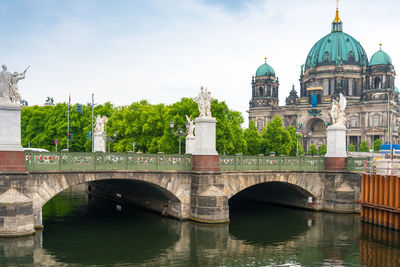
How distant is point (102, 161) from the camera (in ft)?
92.4

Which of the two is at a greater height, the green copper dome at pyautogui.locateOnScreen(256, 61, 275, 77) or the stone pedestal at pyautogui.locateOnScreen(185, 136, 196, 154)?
the green copper dome at pyautogui.locateOnScreen(256, 61, 275, 77)

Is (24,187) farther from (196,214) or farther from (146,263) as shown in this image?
(196,214)

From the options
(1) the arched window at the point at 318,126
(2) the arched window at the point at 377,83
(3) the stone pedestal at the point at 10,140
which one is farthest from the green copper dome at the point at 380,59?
(3) the stone pedestal at the point at 10,140

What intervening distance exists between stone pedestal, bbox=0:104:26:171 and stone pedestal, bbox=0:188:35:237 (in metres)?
1.41

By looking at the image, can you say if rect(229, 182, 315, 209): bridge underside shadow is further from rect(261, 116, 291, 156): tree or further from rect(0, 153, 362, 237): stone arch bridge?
rect(261, 116, 291, 156): tree

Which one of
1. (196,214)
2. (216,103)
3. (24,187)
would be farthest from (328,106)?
(24,187)

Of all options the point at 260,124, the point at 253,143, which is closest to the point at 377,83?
the point at 260,124

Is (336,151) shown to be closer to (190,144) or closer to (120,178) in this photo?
(190,144)

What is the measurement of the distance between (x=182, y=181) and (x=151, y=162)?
109 inches

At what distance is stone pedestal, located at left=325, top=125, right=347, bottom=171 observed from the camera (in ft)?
124

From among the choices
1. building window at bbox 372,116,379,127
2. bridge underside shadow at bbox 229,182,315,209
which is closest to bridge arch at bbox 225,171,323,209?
bridge underside shadow at bbox 229,182,315,209

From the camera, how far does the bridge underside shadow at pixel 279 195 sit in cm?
3891

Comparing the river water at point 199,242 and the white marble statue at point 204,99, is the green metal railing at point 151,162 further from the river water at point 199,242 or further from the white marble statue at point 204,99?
the river water at point 199,242

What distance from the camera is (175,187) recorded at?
3084cm
